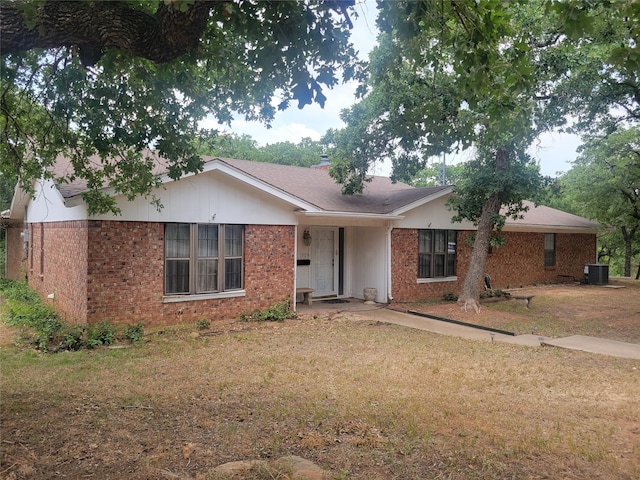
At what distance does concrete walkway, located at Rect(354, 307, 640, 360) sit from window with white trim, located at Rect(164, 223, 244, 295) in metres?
3.72

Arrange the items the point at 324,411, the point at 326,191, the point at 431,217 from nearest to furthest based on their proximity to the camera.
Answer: the point at 324,411
the point at 326,191
the point at 431,217

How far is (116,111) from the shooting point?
639 cm

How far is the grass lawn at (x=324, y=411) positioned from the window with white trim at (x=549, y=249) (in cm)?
1333

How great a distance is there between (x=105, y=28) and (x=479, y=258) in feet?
37.6

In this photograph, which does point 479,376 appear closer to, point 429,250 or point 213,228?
point 213,228

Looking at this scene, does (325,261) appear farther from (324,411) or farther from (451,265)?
(324,411)

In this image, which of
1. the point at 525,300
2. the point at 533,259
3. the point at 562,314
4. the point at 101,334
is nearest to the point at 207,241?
the point at 101,334

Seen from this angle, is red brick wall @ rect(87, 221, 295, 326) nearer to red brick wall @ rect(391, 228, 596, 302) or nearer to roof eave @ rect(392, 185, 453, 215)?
roof eave @ rect(392, 185, 453, 215)

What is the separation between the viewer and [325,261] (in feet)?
47.7

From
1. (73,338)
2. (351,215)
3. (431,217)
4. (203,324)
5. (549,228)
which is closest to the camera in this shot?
(73,338)

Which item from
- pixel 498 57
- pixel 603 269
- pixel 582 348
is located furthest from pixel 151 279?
pixel 603 269

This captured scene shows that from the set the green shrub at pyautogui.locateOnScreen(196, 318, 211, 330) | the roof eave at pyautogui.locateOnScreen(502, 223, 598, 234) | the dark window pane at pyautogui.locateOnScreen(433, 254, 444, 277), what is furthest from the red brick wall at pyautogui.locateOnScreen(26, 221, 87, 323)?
the roof eave at pyautogui.locateOnScreen(502, 223, 598, 234)

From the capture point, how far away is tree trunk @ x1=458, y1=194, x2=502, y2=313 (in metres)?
12.8

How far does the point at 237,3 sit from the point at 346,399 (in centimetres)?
452
